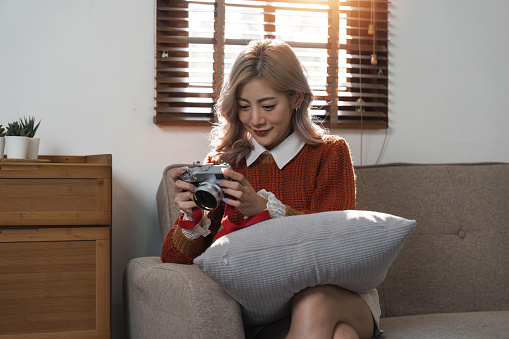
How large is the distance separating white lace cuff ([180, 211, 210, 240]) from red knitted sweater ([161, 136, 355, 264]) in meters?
0.02

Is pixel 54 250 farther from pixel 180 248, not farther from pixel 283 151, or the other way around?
pixel 283 151

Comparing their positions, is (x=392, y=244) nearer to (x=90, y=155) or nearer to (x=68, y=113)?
(x=90, y=155)

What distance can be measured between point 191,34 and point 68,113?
528 millimetres

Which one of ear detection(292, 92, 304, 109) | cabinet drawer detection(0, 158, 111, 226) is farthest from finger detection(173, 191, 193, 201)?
ear detection(292, 92, 304, 109)

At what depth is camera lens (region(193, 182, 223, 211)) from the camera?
131cm

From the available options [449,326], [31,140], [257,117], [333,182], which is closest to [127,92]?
[31,140]

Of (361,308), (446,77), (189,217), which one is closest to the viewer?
(361,308)

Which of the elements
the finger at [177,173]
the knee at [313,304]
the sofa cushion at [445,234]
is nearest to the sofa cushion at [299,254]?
the knee at [313,304]

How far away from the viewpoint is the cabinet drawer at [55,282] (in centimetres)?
159

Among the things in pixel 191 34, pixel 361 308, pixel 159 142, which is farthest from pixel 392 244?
pixel 191 34

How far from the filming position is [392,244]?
1.18 metres

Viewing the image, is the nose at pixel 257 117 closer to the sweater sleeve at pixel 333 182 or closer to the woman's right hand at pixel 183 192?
the sweater sleeve at pixel 333 182

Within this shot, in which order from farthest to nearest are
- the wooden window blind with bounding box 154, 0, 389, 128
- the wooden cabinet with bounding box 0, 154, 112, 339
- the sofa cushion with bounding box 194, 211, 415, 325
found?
1. the wooden window blind with bounding box 154, 0, 389, 128
2. the wooden cabinet with bounding box 0, 154, 112, 339
3. the sofa cushion with bounding box 194, 211, 415, 325

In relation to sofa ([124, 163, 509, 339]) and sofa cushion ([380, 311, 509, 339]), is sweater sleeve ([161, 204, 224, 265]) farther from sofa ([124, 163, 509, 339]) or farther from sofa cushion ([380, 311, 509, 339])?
sofa cushion ([380, 311, 509, 339])
